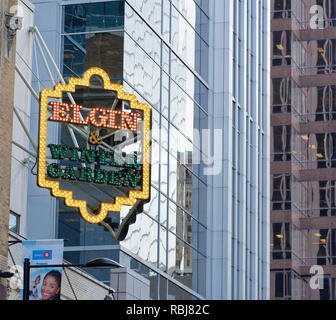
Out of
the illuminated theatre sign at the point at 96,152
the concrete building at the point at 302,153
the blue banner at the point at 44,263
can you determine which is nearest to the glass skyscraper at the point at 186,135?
the illuminated theatre sign at the point at 96,152

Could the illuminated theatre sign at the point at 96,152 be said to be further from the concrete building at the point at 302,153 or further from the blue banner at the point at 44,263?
the concrete building at the point at 302,153

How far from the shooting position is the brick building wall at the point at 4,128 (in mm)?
27828

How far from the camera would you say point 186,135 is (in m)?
52.0

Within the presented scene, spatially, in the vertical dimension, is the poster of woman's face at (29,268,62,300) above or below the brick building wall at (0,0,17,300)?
below

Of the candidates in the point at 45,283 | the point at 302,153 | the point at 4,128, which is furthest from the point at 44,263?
the point at 302,153

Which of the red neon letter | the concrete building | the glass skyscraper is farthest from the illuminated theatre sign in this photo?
the concrete building

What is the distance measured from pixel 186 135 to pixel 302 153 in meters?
41.1

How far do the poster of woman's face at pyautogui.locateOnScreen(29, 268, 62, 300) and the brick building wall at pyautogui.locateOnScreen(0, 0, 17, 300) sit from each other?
36.2 inches

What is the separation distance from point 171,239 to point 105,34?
10.4 meters

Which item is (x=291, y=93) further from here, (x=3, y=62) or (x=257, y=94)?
(x=3, y=62)

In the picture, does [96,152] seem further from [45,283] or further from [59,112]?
[45,283]

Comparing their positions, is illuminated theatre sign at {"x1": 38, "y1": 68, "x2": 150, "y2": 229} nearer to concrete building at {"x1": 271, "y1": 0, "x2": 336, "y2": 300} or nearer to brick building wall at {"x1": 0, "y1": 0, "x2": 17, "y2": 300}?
brick building wall at {"x1": 0, "y1": 0, "x2": 17, "y2": 300}

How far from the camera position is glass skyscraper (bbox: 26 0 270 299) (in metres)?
43.4
